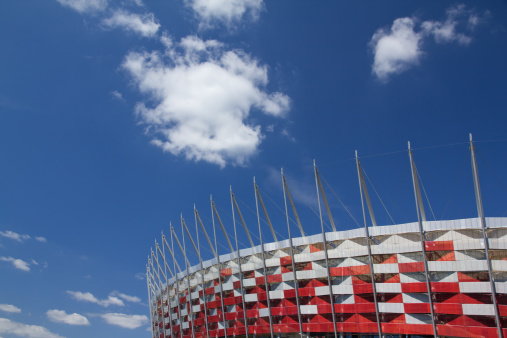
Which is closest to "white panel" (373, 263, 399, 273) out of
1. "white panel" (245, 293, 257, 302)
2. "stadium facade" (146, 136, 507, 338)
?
"stadium facade" (146, 136, 507, 338)

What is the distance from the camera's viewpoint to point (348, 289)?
5750cm

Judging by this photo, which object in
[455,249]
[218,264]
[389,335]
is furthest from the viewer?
[218,264]

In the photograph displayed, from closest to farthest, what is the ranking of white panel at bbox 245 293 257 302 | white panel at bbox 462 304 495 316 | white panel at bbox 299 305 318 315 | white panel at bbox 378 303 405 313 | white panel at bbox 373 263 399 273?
white panel at bbox 462 304 495 316
white panel at bbox 378 303 405 313
white panel at bbox 373 263 399 273
white panel at bbox 299 305 318 315
white panel at bbox 245 293 257 302

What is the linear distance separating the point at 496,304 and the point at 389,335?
1251cm

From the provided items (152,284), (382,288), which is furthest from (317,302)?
(152,284)

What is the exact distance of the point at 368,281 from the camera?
5675 centimetres

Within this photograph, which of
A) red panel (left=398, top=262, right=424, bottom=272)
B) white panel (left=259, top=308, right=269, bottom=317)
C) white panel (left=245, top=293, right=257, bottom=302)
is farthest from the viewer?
white panel (left=245, top=293, right=257, bottom=302)

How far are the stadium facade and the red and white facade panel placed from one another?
0.10 metres

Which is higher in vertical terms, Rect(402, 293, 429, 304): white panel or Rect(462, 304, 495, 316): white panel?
Rect(402, 293, 429, 304): white panel

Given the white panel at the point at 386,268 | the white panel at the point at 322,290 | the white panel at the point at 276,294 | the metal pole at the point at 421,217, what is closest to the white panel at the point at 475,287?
the metal pole at the point at 421,217

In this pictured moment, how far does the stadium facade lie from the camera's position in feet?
161

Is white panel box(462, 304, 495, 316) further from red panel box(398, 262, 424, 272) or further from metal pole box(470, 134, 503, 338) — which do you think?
red panel box(398, 262, 424, 272)

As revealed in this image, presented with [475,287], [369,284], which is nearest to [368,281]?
[369,284]

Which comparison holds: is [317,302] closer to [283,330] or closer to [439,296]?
[283,330]
